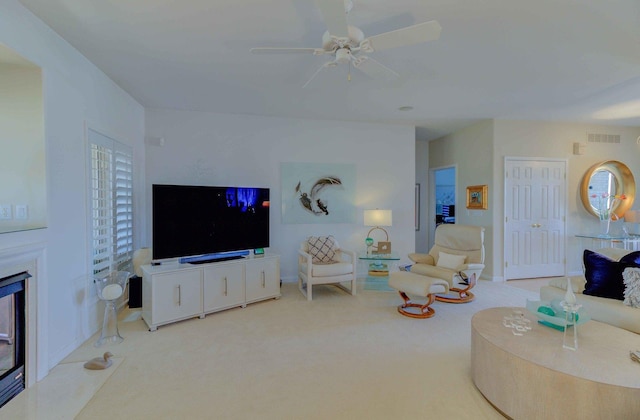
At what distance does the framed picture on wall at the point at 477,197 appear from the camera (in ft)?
16.7

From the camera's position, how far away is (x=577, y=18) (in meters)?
2.21

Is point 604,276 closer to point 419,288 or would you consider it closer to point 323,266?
point 419,288

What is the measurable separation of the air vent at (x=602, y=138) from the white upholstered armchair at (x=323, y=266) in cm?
474

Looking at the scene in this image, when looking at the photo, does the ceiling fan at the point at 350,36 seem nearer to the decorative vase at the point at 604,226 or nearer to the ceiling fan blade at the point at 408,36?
the ceiling fan blade at the point at 408,36

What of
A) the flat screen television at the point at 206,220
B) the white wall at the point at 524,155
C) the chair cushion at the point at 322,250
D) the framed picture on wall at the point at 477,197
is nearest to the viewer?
the flat screen television at the point at 206,220

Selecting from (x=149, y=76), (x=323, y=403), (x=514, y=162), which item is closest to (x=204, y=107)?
(x=149, y=76)

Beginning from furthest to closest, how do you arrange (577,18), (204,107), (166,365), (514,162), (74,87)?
(514,162) → (204,107) → (74,87) → (166,365) → (577,18)

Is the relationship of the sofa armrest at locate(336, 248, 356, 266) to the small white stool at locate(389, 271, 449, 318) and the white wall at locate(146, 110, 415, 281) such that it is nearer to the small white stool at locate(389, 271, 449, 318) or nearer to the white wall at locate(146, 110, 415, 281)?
the white wall at locate(146, 110, 415, 281)

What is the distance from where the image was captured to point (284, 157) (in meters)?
4.88

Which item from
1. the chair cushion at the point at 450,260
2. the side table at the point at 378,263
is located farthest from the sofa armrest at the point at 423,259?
the side table at the point at 378,263

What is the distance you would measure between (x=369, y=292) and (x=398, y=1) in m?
3.53

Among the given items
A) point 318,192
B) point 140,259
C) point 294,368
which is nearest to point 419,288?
point 294,368

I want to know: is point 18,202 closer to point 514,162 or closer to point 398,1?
point 398,1

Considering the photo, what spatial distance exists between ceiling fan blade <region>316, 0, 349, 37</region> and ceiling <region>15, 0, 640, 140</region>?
279mm
